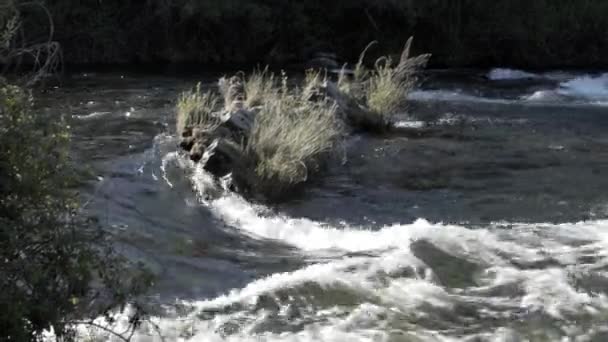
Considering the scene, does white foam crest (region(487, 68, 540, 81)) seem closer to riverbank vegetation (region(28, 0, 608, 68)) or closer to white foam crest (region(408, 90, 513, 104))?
riverbank vegetation (region(28, 0, 608, 68))

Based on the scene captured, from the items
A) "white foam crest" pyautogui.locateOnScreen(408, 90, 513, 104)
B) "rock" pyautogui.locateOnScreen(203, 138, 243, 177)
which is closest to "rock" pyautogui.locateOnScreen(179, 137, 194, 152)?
"rock" pyautogui.locateOnScreen(203, 138, 243, 177)

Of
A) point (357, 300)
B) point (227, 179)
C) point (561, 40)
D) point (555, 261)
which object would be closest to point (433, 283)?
point (357, 300)

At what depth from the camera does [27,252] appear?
395 centimetres

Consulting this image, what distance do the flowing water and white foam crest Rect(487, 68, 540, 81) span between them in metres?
7.31

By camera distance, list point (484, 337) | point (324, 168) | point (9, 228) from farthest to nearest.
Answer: point (324, 168), point (484, 337), point (9, 228)

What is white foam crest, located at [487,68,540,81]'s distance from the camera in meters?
22.3

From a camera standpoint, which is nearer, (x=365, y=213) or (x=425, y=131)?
(x=365, y=213)

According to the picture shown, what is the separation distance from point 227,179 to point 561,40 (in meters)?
19.2

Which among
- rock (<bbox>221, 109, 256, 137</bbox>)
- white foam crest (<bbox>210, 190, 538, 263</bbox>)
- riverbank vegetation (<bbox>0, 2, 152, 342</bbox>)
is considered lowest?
white foam crest (<bbox>210, 190, 538, 263</bbox>)

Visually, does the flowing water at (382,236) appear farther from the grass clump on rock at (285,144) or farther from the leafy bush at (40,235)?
the leafy bush at (40,235)

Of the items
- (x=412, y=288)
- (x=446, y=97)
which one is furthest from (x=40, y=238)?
(x=446, y=97)

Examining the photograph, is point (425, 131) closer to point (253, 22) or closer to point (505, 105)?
point (505, 105)

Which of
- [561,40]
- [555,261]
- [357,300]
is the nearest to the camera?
[357,300]

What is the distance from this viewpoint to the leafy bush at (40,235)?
382 cm
